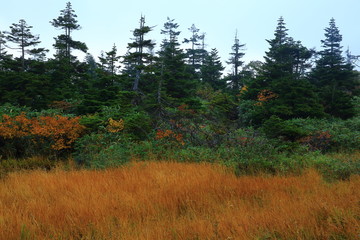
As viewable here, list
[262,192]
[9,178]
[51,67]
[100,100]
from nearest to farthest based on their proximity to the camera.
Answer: [262,192], [9,178], [100,100], [51,67]

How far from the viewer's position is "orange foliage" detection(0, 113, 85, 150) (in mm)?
9102

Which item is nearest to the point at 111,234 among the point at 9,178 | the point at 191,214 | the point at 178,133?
the point at 191,214

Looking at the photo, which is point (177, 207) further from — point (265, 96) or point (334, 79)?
point (334, 79)

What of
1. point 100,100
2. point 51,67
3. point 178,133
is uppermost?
point 51,67

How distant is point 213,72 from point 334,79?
17445 millimetres

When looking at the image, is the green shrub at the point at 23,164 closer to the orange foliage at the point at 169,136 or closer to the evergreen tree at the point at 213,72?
the orange foliage at the point at 169,136

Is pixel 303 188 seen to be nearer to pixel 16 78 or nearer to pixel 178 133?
pixel 178 133

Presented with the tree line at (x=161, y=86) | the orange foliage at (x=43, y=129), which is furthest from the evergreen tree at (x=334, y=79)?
→ the orange foliage at (x=43, y=129)

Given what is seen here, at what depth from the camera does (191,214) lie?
11.0ft

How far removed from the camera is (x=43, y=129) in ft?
30.2

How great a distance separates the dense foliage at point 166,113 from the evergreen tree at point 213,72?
163 mm

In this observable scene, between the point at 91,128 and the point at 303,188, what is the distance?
8.96 meters

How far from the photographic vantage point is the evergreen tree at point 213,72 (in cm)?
3559

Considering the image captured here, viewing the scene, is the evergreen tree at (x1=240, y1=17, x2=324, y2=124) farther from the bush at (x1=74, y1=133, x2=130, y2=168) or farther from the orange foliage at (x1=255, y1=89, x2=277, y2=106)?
the bush at (x1=74, y1=133, x2=130, y2=168)
